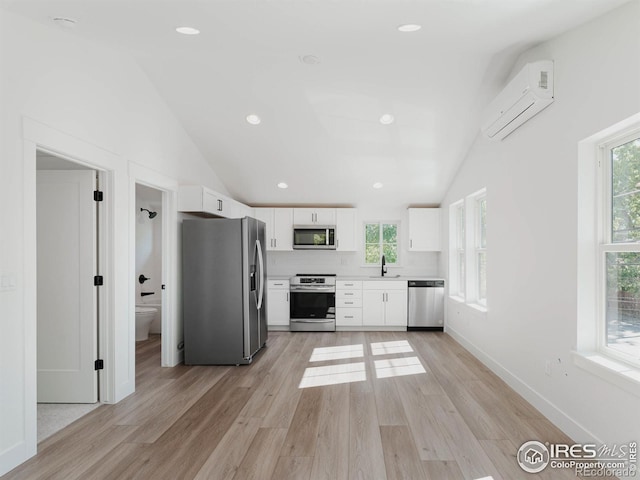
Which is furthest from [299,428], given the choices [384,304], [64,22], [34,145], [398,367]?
[384,304]

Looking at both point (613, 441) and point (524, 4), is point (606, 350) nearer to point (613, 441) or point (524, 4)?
point (613, 441)

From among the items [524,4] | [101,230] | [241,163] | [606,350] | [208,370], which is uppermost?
[524,4]

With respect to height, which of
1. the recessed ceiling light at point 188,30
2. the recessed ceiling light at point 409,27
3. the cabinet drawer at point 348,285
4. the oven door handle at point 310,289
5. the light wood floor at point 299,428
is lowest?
the light wood floor at point 299,428

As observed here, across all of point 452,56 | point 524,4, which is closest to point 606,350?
point 524,4

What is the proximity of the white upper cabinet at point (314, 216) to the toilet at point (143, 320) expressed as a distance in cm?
258

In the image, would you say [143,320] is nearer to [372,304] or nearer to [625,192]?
[372,304]

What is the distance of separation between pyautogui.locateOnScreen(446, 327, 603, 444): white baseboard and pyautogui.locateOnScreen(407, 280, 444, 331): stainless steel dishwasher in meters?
1.62

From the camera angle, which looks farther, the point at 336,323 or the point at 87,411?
the point at 336,323

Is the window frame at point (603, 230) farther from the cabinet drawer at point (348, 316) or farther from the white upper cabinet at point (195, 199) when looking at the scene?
the cabinet drawer at point (348, 316)

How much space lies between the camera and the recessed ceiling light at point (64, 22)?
278cm

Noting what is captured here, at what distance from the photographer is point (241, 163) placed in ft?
19.1

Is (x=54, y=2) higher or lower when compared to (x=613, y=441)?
higher

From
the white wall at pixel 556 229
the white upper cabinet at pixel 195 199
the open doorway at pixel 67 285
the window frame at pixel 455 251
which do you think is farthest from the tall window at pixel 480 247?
the open doorway at pixel 67 285

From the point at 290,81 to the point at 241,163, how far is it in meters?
1.95
